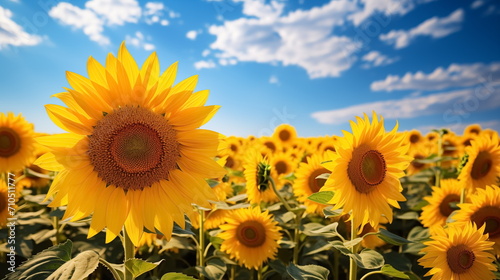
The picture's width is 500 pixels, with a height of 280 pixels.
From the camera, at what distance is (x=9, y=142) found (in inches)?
217

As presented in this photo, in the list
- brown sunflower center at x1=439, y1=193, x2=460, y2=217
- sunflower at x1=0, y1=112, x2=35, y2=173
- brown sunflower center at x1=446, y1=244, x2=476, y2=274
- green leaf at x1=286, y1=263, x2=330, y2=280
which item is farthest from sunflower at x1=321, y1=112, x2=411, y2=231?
sunflower at x1=0, y1=112, x2=35, y2=173

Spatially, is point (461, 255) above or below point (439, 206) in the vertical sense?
below

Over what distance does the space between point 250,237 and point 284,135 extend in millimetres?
7434

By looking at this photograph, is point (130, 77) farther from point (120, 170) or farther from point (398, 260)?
point (398, 260)

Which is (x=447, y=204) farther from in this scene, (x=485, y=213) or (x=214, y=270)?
(x=214, y=270)

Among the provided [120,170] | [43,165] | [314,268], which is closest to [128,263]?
[120,170]

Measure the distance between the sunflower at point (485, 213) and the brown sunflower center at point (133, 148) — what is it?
2889 mm

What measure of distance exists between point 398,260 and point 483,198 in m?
1.05

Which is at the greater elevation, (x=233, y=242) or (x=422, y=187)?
(x=422, y=187)

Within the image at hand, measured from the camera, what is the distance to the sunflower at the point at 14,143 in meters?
5.43

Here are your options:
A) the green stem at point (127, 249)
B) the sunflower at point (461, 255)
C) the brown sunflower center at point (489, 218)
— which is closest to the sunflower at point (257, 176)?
the sunflower at point (461, 255)

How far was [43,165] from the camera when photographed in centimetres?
181

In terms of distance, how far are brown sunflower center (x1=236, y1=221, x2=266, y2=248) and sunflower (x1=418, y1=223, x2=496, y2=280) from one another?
1731mm

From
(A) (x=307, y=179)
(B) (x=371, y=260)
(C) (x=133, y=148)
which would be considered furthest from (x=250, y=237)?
(C) (x=133, y=148)
